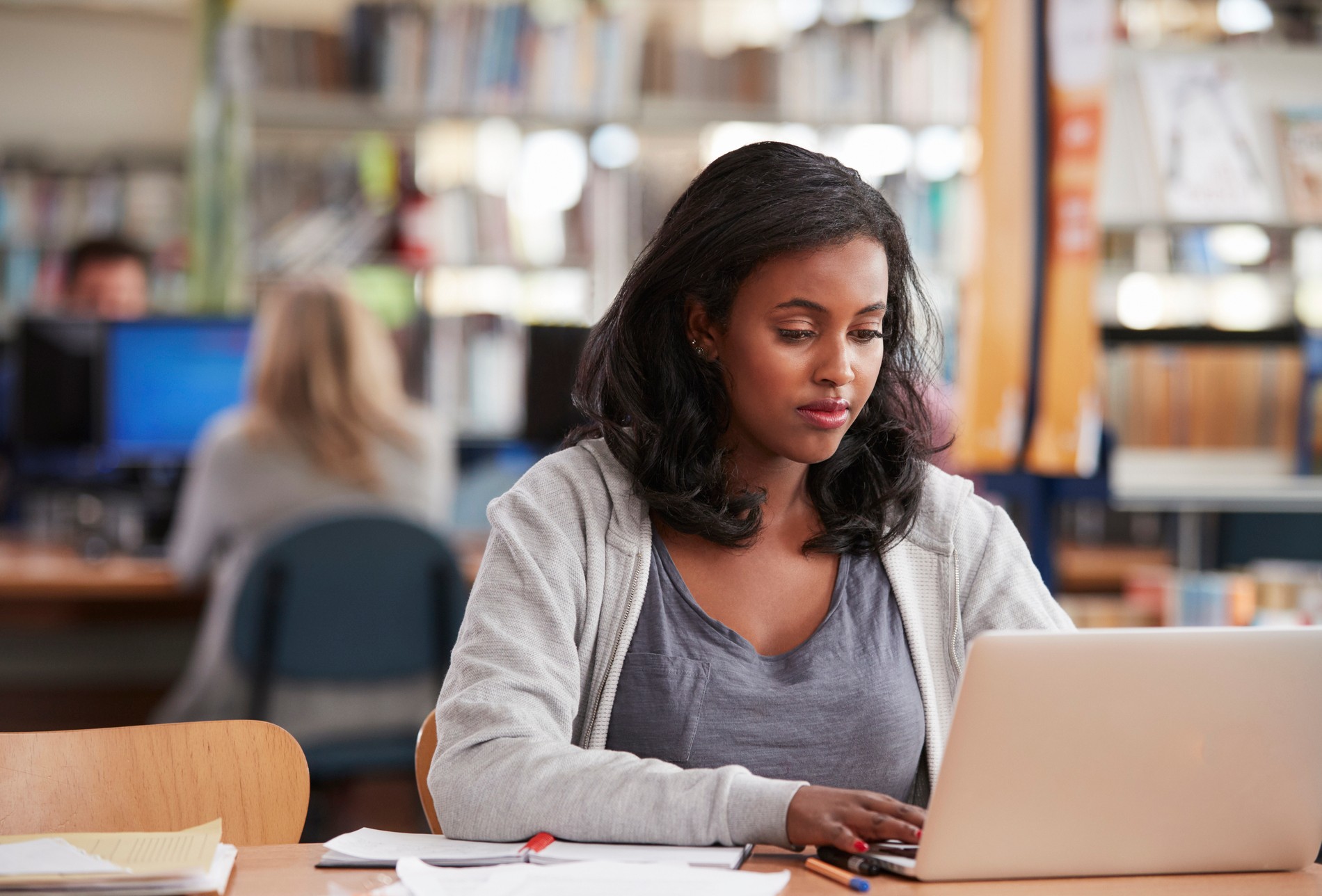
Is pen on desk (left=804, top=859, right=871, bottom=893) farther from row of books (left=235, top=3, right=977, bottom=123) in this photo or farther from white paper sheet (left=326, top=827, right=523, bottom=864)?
row of books (left=235, top=3, right=977, bottom=123)

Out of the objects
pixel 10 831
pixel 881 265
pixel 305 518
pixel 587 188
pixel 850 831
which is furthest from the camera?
pixel 587 188

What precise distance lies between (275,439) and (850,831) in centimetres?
194

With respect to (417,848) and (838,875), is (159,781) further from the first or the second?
(838,875)

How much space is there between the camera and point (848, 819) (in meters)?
0.99

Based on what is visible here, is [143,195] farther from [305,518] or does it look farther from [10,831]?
[10,831]

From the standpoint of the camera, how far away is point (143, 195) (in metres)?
5.10

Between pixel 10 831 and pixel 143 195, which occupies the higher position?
pixel 143 195

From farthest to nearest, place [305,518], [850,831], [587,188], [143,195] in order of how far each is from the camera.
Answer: [143,195], [587,188], [305,518], [850,831]

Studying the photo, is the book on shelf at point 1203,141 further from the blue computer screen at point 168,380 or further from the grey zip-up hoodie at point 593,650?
the blue computer screen at point 168,380

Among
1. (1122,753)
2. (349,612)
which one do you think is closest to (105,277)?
(349,612)

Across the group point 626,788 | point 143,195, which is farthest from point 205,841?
point 143,195

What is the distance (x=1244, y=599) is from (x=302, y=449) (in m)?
1.75

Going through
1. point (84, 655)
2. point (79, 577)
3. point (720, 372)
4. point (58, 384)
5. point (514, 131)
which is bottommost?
point (84, 655)

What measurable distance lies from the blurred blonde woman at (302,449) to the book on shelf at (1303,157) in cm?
176
